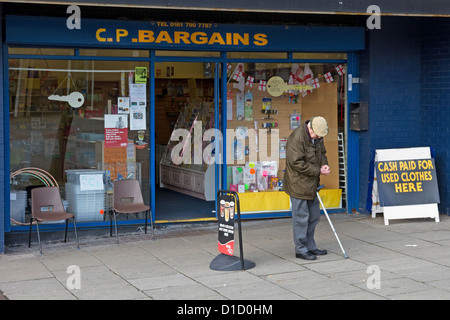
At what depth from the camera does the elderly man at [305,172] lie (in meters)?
7.86

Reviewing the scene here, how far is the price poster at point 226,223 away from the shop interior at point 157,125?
8.58 ft

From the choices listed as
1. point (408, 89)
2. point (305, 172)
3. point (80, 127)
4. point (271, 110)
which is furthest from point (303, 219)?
point (408, 89)

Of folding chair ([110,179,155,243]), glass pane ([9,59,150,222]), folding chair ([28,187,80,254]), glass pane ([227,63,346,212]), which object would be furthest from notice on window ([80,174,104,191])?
glass pane ([227,63,346,212])

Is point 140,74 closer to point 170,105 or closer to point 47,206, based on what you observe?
point 170,105

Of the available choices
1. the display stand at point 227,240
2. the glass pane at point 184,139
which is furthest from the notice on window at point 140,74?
the display stand at point 227,240

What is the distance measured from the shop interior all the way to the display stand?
2603 mm

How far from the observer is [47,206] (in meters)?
9.25

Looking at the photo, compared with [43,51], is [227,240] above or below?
below

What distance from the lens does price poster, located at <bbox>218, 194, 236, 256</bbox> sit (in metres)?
7.60

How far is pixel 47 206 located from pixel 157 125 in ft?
9.21

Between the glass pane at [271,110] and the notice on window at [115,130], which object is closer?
the notice on window at [115,130]

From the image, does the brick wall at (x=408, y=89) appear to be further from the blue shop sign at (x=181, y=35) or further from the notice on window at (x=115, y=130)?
the notice on window at (x=115, y=130)

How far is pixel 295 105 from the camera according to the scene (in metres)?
10.9

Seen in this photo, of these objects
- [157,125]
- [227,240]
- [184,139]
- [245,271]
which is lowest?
[245,271]
